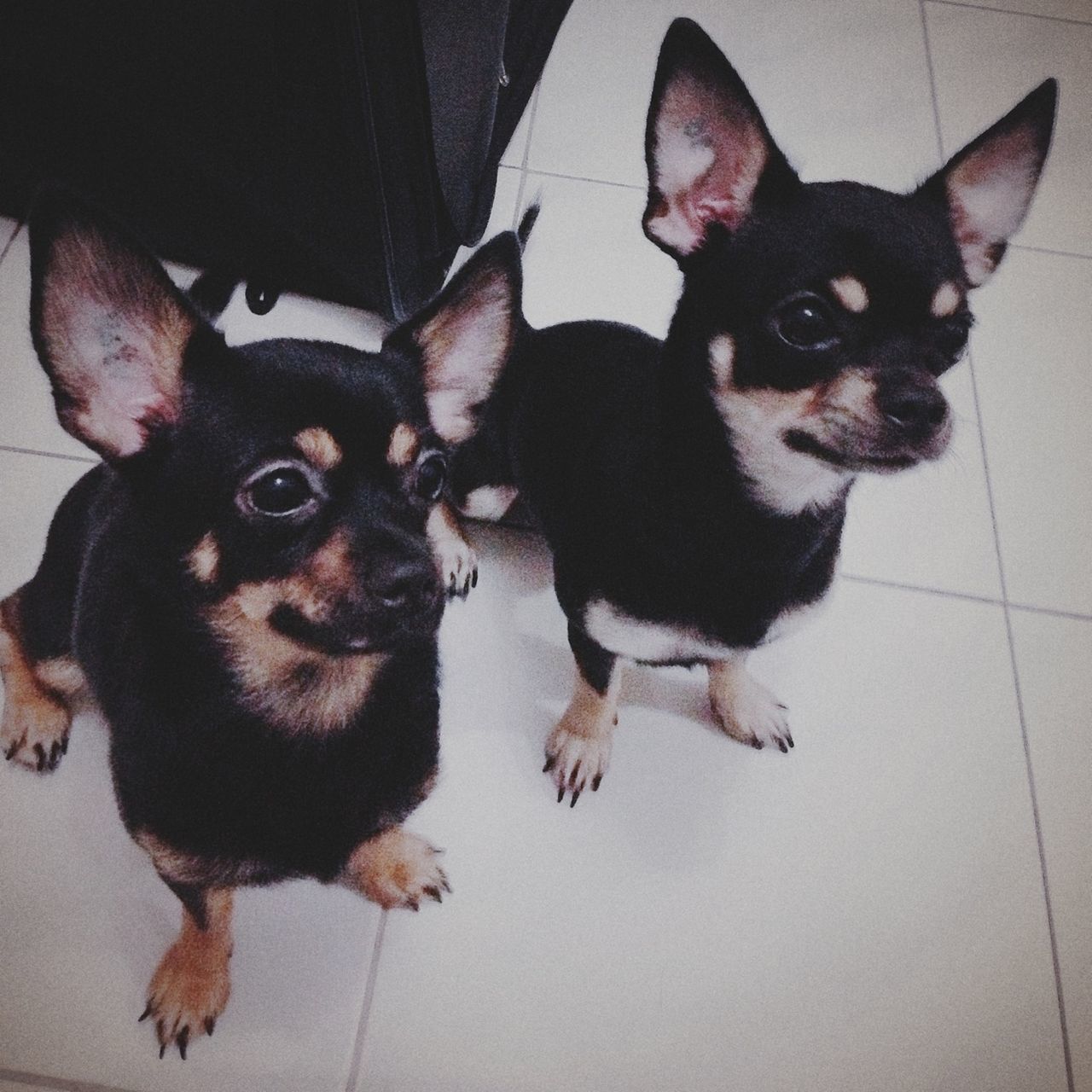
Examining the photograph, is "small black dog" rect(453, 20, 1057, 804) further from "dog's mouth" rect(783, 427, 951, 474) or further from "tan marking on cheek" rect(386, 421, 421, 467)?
"tan marking on cheek" rect(386, 421, 421, 467)

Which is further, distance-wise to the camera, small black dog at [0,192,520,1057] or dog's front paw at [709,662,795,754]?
dog's front paw at [709,662,795,754]

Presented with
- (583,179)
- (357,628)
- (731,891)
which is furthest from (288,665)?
(583,179)

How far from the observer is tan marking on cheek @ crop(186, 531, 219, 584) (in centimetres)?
80

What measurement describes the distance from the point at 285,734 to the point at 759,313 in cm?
68

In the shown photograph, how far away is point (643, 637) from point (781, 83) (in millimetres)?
1817

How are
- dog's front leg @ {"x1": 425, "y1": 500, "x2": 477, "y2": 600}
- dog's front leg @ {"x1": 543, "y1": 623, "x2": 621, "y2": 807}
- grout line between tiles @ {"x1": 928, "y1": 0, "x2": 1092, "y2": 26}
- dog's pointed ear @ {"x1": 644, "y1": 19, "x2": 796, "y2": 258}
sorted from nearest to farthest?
1. dog's pointed ear @ {"x1": 644, "y1": 19, "x2": 796, "y2": 258}
2. dog's front leg @ {"x1": 543, "y1": 623, "x2": 621, "y2": 807}
3. dog's front leg @ {"x1": 425, "y1": 500, "x2": 477, "y2": 600}
4. grout line between tiles @ {"x1": 928, "y1": 0, "x2": 1092, "y2": 26}

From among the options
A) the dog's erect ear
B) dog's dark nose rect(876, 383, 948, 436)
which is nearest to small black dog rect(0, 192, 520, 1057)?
the dog's erect ear

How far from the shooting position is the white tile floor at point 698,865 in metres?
1.17

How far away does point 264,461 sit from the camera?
31.0 inches

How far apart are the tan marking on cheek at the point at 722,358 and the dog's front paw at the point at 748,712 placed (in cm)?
57

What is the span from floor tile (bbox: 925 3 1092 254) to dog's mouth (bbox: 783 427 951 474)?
4.83 ft

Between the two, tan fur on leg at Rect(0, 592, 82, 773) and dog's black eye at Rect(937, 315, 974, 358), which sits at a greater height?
dog's black eye at Rect(937, 315, 974, 358)

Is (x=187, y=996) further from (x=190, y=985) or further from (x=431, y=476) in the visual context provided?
(x=431, y=476)

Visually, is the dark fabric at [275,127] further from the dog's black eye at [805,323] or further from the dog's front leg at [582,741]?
the dog's front leg at [582,741]
